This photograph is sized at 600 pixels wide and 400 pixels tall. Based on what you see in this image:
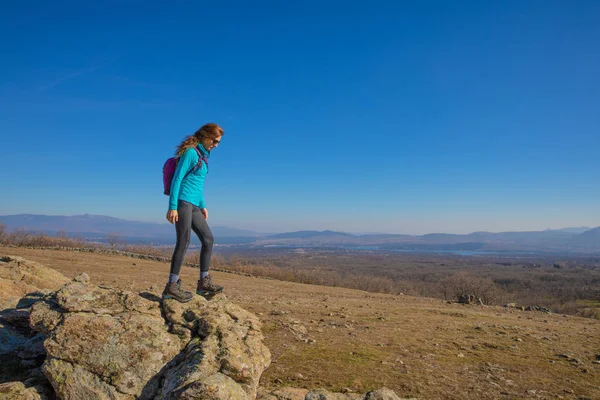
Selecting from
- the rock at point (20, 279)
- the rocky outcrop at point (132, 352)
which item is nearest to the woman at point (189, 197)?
the rocky outcrop at point (132, 352)

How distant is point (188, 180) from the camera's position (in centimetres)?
584

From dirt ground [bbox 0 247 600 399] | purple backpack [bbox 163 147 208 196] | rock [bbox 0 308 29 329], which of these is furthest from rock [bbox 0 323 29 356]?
dirt ground [bbox 0 247 600 399]

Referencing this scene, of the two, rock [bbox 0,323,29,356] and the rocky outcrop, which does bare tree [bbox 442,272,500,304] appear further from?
rock [bbox 0,323,29,356]

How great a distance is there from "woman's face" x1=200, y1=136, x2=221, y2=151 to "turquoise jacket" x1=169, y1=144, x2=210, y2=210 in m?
0.07

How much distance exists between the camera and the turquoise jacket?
18.4 ft

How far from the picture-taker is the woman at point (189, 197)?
18.6 feet

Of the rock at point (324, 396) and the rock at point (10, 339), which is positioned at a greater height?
the rock at point (10, 339)

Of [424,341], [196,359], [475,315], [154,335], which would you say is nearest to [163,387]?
[196,359]

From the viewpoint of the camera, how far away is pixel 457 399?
15.7 feet

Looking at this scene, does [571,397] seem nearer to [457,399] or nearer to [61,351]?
[457,399]

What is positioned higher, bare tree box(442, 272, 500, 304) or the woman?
the woman

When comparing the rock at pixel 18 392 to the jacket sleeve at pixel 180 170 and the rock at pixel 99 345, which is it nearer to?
the rock at pixel 99 345

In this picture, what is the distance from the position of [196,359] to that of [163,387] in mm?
473

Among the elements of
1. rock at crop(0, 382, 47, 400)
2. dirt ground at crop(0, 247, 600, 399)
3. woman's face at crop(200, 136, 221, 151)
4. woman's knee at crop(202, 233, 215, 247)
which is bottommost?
dirt ground at crop(0, 247, 600, 399)
